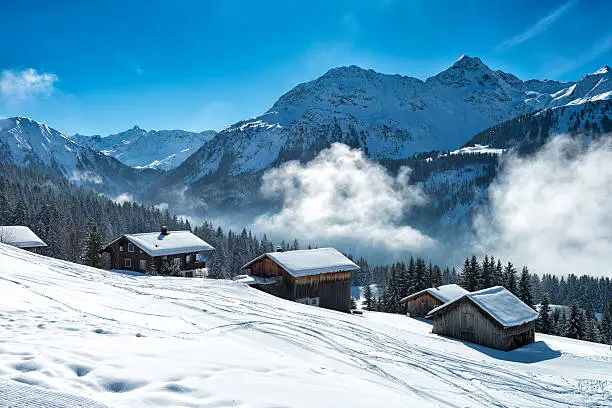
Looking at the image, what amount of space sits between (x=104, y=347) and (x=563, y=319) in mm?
79117

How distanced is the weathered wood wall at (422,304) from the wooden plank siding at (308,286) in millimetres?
10699

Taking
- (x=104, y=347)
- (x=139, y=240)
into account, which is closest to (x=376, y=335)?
(x=104, y=347)

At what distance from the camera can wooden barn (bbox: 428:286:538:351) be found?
124ft

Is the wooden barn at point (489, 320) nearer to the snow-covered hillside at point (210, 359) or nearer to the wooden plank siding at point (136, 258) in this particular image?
the snow-covered hillside at point (210, 359)

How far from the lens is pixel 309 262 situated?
4825cm

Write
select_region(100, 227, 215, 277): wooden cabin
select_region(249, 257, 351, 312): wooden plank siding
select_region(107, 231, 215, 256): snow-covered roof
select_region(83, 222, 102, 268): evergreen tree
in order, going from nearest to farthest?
select_region(249, 257, 351, 312): wooden plank siding
select_region(107, 231, 215, 256): snow-covered roof
select_region(100, 227, 215, 277): wooden cabin
select_region(83, 222, 102, 268): evergreen tree

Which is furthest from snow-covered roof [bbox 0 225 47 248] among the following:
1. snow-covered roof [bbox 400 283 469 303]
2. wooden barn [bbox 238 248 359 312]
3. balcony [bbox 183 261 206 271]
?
snow-covered roof [bbox 400 283 469 303]

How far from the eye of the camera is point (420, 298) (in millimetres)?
55500

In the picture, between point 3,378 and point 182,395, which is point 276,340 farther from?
point 3,378

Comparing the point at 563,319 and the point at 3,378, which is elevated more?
the point at 3,378

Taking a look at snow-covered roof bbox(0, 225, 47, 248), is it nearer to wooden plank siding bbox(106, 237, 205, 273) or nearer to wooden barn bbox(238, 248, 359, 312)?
wooden plank siding bbox(106, 237, 205, 273)

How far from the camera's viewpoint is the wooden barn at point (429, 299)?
175 ft

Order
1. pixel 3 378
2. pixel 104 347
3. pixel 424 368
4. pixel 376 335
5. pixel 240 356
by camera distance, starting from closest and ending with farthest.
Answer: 1. pixel 3 378
2. pixel 104 347
3. pixel 240 356
4. pixel 424 368
5. pixel 376 335

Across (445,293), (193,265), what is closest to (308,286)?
(193,265)
